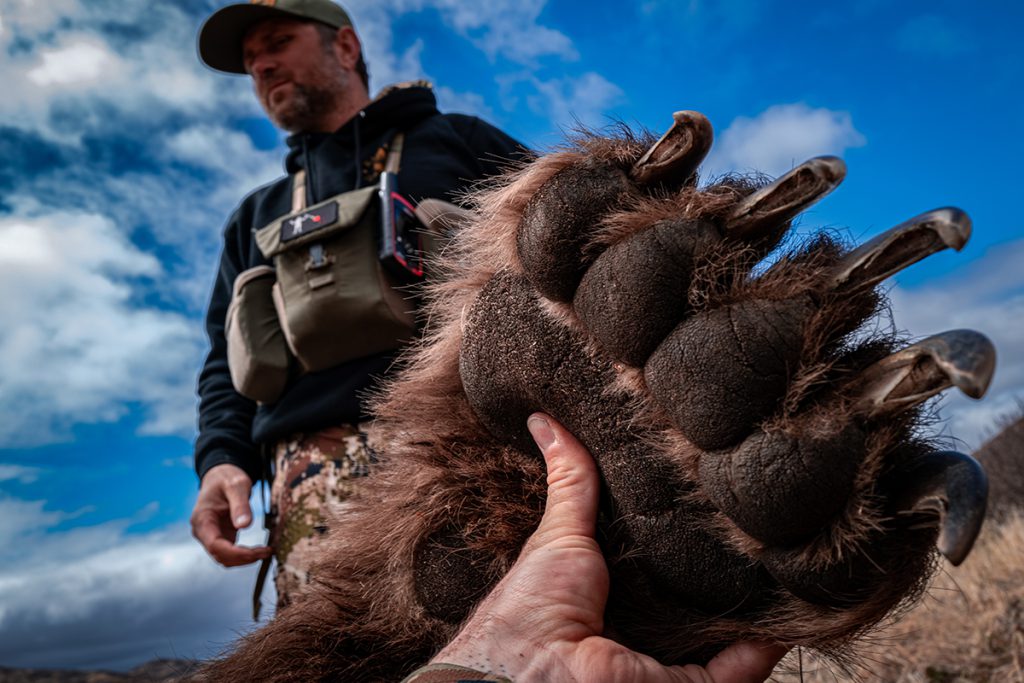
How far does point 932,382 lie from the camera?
3.33 feet

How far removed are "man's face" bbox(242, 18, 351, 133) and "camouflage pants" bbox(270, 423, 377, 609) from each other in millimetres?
1545

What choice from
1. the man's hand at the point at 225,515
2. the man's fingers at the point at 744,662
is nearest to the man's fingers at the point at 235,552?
the man's hand at the point at 225,515

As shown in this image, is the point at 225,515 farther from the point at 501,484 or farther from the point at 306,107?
the point at 501,484

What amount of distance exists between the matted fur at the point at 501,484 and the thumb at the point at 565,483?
4 centimetres

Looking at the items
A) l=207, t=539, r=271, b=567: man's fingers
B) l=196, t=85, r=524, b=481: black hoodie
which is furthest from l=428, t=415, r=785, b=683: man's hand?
l=207, t=539, r=271, b=567: man's fingers

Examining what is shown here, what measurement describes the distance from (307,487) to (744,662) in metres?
1.81

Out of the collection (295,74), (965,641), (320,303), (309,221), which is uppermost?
(295,74)

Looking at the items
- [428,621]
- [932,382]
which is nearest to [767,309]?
[932,382]

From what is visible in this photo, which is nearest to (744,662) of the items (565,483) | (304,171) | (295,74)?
(565,483)

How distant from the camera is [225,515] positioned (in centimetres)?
320

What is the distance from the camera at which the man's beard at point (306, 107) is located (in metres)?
3.51

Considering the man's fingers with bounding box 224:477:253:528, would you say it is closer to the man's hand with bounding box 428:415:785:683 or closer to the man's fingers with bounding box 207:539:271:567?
the man's fingers with bounding box 207:539:271:567

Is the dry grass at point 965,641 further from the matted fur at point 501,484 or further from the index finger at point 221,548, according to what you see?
the index finger at point 221,548

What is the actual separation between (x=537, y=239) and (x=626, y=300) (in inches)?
8.0
